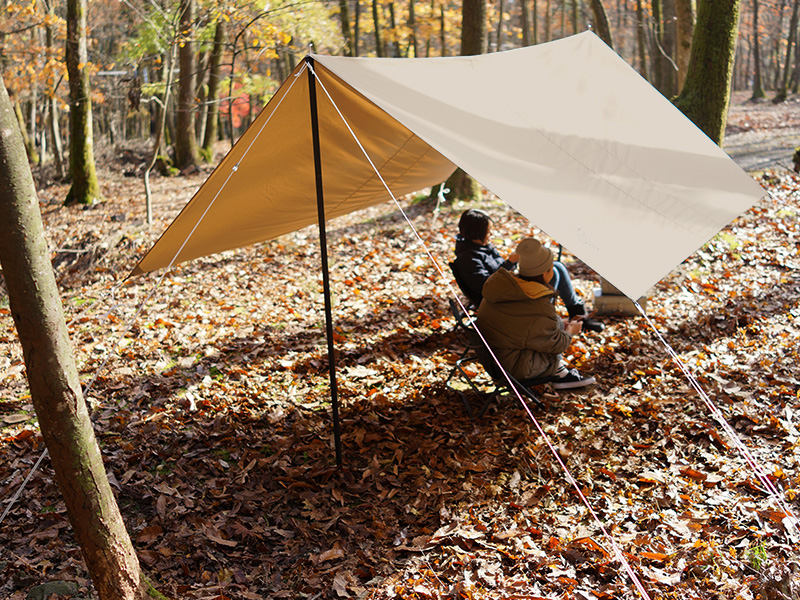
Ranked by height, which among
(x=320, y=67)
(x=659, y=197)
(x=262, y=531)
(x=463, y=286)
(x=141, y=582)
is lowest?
(x=262, y=531)

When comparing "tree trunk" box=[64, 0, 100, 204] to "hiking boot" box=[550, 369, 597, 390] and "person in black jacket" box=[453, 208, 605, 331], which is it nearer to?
"person in black jacket" box=[453, 208, 605, 331]

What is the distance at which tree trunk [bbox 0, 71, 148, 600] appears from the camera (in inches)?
84.4

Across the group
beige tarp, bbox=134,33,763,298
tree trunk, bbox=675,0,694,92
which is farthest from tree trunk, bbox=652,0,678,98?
beige tarp, bbox=134,33,763,298

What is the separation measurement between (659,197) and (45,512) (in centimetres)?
403

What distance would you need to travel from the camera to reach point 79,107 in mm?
10195

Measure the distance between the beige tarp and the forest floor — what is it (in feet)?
3.99

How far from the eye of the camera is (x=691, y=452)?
3.78 meters

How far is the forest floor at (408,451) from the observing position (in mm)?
2969

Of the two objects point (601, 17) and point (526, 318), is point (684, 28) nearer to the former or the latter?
point (601, 17)

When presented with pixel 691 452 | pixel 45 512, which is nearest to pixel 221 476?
pixel 45 512

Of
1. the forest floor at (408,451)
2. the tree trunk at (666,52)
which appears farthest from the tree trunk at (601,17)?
the forest floor at (408,451)

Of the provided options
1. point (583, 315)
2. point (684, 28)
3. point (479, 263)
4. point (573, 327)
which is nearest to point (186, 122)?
point (684, 28)

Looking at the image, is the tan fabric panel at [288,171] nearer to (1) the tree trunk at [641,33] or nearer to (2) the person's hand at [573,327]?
(2) the person's hand at [573,327]

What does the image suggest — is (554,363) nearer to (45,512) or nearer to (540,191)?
(540,191)
